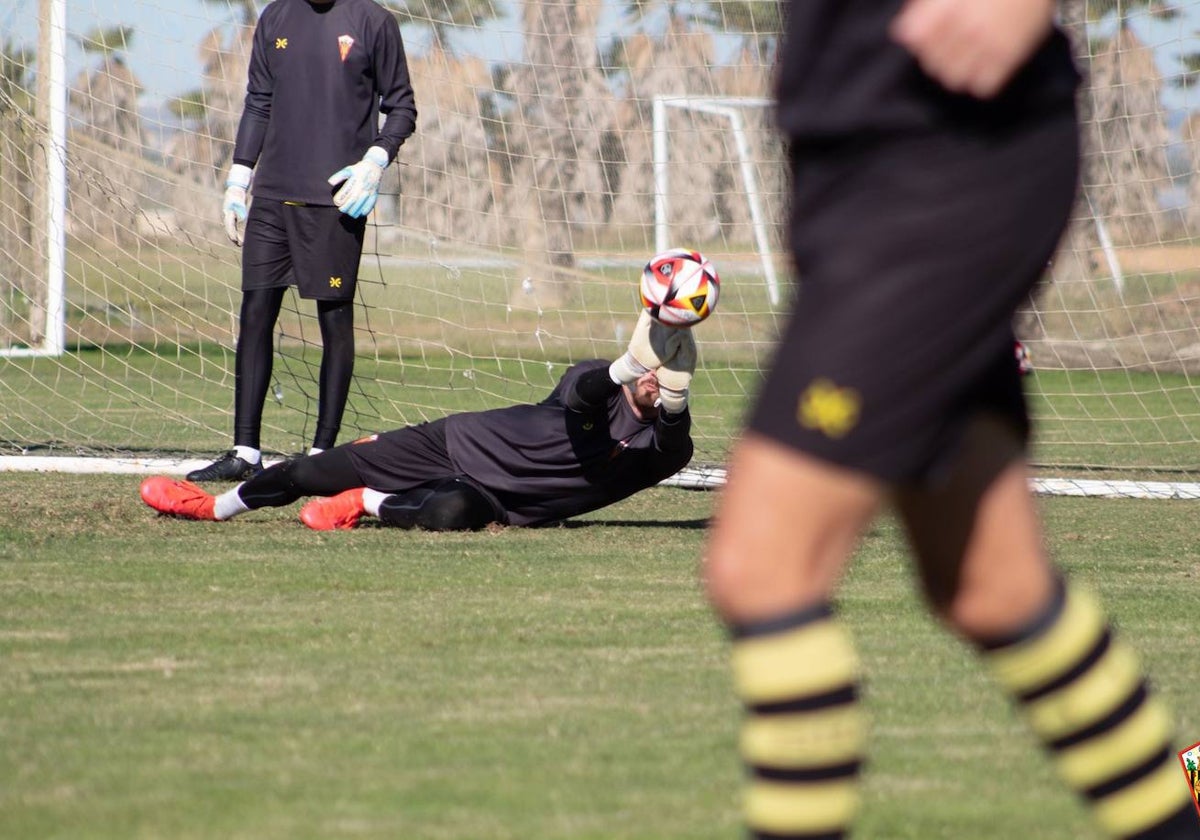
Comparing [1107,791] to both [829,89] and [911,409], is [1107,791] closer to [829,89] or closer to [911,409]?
[911,409]

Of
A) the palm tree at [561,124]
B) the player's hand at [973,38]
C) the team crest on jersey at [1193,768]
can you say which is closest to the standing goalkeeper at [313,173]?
the palm tree at [561,124]

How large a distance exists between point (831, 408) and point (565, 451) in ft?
14.6

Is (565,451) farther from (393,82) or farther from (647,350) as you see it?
(393,82)

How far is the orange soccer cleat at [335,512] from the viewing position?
6.30 metres

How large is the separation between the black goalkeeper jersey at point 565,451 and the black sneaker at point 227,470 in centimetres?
136

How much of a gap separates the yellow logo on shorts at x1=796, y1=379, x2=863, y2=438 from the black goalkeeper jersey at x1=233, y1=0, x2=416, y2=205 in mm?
5924

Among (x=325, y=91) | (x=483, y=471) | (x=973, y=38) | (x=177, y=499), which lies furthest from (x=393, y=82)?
(x=973, y=38)

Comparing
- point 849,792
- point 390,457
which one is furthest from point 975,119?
point 390,457

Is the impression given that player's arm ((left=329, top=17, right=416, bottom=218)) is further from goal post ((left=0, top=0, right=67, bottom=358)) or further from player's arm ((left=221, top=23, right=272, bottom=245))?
goal post ((left=0, top=0, right=67, bottom=358))

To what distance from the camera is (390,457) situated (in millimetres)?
6391

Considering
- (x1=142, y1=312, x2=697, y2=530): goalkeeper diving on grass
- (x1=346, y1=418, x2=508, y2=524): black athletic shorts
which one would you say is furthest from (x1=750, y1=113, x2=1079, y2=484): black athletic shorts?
(x1=346, y1=418, x2=508, y2=524): black athletic shorts

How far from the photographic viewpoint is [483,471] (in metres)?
6.35

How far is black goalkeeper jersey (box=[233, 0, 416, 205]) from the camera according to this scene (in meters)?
7.58

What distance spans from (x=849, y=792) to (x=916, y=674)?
197 centimetres
